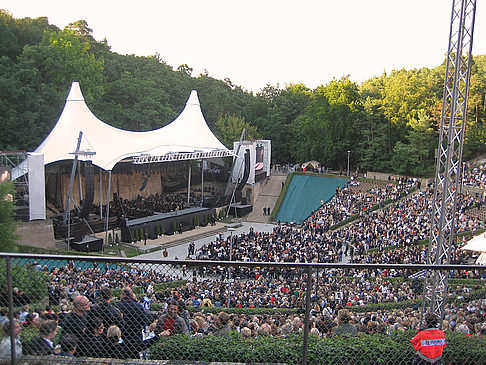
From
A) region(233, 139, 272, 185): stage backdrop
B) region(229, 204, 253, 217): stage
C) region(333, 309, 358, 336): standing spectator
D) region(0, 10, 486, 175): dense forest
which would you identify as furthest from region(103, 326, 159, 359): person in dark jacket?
region(0, 10, 486, 175): dense forest

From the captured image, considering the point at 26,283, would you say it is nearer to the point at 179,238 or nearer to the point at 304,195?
the point at 179,238

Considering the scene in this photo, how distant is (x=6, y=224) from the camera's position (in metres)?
15.4

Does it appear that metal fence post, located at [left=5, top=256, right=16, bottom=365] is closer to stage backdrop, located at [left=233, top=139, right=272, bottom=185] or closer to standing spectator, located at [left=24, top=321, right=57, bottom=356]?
standing spectator, located at [left=24, top=321, right=57, bottom=356]

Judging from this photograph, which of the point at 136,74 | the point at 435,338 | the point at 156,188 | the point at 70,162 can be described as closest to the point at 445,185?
the point at 435,338

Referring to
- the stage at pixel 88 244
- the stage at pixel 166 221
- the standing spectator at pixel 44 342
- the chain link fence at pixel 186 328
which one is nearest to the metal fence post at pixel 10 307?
the chain link fence at pixel 186 328

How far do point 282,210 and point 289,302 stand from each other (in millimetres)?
28598

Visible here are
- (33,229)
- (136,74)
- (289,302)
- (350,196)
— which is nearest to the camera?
(289,302)

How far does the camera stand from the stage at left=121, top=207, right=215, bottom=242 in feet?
76.1

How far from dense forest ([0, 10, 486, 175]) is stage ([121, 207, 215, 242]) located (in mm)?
12946

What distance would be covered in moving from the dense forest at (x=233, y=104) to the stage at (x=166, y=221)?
42.5 ft

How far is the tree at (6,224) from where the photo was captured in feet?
49.0

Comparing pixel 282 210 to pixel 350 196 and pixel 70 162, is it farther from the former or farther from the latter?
pixel 70 162

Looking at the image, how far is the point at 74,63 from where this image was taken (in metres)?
35.4

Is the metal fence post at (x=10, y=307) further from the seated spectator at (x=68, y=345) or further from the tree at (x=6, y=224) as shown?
the tree at (x=6, y=224)
